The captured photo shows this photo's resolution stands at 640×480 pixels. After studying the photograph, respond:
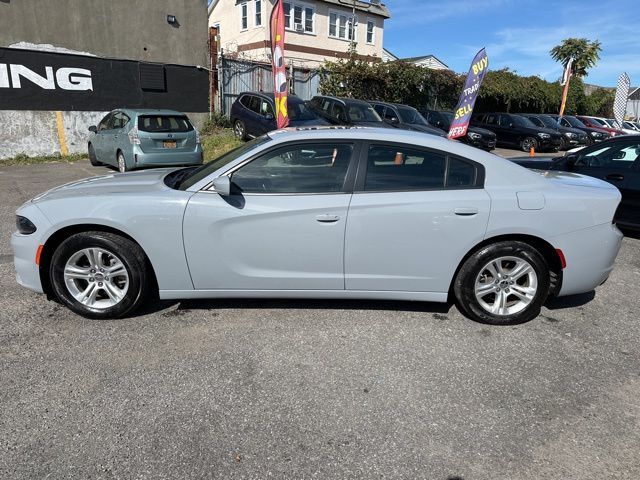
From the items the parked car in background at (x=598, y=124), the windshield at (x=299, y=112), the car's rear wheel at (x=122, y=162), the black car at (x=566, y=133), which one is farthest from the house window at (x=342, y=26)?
the car's rear wheel at (x=122, y=162)

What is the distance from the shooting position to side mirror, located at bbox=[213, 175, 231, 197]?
339 centimetres

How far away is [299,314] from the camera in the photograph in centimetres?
391

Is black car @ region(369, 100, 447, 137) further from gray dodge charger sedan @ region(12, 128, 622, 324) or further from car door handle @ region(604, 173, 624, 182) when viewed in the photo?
gray dodge charger sedan @ region(12, 128, 622, 324)

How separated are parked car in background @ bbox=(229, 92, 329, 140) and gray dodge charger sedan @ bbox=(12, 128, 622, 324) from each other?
9.04m

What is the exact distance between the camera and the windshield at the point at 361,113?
1416 centimetres

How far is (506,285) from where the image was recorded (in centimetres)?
381

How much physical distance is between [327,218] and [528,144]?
18626 mm

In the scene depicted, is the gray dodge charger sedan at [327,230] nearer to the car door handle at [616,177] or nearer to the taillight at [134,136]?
the car door handle at [616,177]

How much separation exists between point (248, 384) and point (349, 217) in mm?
1400

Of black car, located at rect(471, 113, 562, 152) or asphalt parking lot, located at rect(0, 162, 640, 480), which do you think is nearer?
asphalt parking lot, located at rect(0, 162, 640, 480)

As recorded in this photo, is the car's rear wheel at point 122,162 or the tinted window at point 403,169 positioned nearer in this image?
the tinted window at point 403,169

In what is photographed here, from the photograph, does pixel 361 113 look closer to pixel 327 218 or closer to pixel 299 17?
pixel 327 218

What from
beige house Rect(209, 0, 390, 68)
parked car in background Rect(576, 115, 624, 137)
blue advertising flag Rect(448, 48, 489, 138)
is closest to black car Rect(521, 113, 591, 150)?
parked car in background Rect(576, 115, 624, 137)

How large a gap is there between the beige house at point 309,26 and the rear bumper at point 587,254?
25.9m
